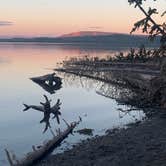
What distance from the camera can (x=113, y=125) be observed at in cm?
2184

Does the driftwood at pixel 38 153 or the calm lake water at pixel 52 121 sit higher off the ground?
the driftwood at pixel 38 153

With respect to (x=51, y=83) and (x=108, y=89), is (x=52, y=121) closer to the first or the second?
(x=108, y=89)

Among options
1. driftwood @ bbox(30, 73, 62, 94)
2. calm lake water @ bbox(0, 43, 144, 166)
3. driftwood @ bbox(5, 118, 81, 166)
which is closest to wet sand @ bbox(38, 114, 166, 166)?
driftwood @ bbox(5, 118, 81, 166)

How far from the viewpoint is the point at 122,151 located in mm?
14477

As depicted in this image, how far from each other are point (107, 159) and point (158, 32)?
143 inches

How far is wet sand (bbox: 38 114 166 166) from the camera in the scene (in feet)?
43.7

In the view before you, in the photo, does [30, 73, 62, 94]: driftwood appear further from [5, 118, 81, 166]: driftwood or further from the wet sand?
the wet sand

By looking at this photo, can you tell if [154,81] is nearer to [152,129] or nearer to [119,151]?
[119,151]

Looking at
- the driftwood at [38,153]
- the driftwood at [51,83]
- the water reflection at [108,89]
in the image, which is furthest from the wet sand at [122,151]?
the driftwood at [51,83]

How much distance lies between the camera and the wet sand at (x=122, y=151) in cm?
1330

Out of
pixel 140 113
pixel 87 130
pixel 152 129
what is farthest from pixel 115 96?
pixel 152 129

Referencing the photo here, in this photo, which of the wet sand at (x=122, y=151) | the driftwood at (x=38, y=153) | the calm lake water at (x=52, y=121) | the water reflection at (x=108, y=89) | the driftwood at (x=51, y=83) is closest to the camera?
the wet sand at (x=122, y=151)

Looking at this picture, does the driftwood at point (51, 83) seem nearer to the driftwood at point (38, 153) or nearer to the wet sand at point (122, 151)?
the driftwood at point (38, 153)

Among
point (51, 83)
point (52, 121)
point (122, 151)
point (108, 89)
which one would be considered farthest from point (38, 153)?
point (51, 83)
